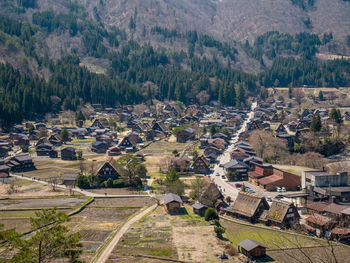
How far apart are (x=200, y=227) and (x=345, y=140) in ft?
164

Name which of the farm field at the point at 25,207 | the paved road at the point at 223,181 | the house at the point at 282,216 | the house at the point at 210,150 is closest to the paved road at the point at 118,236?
the farm field at the point at 25,207

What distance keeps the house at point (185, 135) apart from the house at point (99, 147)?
62.9 ft

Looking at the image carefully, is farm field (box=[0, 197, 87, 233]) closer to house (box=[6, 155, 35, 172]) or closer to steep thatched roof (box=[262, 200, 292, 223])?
house (box=[6, 155, 35, 172])

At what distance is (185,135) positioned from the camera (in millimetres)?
87688

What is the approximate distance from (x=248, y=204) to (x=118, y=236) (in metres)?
15.6

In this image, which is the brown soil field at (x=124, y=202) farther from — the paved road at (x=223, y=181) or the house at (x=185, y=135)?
the house at (x=185, y=135)

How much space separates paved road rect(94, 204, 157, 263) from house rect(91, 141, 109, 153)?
122 feet

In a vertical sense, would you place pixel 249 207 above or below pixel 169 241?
above

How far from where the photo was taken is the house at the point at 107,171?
52.6 m

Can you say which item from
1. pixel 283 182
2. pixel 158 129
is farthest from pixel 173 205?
pixel 158 129

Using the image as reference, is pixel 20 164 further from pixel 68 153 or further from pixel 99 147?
pixel 99 147

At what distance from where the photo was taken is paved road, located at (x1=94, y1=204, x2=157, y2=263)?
2911 centimetres

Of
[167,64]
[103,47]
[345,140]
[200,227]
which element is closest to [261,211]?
[200,227]

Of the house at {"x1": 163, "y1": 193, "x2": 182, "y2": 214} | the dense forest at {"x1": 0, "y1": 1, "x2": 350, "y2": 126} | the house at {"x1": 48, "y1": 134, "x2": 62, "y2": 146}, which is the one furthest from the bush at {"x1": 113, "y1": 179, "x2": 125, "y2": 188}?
the dense forest at {"x1": 0, "y1": 1, "x2": 350, "y2": 126}
